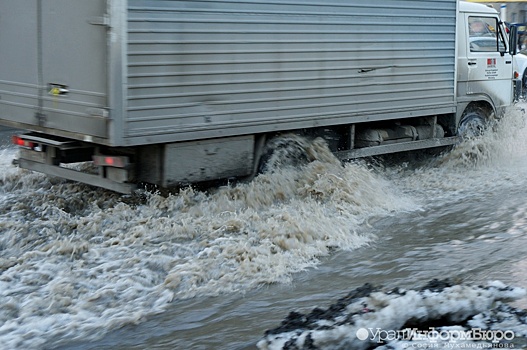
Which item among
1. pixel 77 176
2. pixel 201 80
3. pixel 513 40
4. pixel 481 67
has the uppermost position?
pixel 513 40

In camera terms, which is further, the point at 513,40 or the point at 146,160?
the point at 513,40

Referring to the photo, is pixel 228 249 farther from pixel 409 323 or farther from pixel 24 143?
pixel 24 143

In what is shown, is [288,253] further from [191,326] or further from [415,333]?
[415,333]

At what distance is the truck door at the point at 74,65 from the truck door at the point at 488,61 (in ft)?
19.1

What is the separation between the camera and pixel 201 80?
765 centimetres

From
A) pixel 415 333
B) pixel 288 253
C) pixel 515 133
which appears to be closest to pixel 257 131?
pixel 288 253

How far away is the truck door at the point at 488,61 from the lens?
1095 cm

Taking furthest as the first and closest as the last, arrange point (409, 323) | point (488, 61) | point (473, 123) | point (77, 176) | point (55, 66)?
point (473, 123), point (488, 61), point (77, 176), point (55, 66), point (409, 323)

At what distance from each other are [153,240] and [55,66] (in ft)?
6.42

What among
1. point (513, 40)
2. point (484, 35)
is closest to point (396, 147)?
point (484, 35)

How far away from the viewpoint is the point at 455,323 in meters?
4.85

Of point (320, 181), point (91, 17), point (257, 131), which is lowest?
point (320, 181)

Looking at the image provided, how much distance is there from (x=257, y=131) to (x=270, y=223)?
1263 millimetres

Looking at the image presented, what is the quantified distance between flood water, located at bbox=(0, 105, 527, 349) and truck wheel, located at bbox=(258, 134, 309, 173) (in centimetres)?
12
